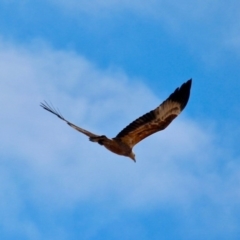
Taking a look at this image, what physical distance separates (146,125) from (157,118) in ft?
1.55

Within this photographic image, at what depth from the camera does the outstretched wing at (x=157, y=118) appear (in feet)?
53.5

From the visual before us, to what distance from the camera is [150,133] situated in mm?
16672

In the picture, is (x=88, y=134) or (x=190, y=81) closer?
(x=88, y=134)

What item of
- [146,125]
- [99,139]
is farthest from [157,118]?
[99,139]

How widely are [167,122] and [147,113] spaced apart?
28.2 inches

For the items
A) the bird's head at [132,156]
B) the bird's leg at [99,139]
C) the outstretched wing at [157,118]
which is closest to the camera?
the bird's leg at [99,139]

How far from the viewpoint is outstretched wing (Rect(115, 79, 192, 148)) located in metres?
16.3

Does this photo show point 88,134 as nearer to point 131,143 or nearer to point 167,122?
point 131,143

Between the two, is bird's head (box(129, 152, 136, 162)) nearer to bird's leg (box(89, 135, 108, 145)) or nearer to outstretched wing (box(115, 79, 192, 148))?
outstretched wing (box(115, 79, 192, 148))

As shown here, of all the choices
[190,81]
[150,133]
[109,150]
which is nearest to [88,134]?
[109,150]

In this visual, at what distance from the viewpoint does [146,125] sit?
16484 mm

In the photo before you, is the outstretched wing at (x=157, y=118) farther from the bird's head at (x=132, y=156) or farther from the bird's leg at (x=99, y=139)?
the bird's leg at (x=99, y=139)

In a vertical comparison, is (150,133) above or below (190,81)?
below

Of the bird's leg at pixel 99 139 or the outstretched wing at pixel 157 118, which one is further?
the outstretched wing at pixel 157 118
